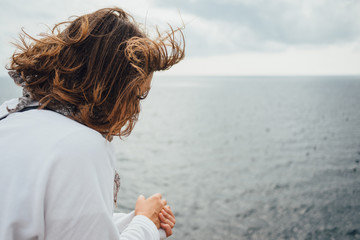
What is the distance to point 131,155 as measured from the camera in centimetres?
2459

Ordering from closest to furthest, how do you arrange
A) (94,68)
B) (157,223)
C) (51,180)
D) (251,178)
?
(51,180)
(94,68)
(157,223)
(251,178)

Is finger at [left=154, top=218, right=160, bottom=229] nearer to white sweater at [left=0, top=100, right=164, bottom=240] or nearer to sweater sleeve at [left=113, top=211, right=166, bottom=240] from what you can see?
sweater sleeve at [left=113, top=211, right=166, bottom=240]

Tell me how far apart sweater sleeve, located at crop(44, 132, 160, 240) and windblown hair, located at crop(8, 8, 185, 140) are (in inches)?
8.7

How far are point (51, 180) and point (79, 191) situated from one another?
0.09 metres

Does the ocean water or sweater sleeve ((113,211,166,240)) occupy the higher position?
sweater sleeve ((113,211,166,240))

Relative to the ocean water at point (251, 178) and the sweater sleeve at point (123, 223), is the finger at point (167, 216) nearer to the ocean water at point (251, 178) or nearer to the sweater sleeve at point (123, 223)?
the sweater sleeve at point (123, 223)

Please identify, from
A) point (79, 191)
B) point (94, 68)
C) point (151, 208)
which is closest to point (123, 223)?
point (151, 208)

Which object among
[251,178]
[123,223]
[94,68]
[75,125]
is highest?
[94,68]

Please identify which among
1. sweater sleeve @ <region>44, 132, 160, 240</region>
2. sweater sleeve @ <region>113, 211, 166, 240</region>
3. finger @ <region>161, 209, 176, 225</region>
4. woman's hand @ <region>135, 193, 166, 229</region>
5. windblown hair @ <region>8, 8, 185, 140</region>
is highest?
windblown hair @ <region>8, 8, 185, 140</region>

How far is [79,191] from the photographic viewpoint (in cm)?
93

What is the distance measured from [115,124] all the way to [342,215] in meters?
13.9

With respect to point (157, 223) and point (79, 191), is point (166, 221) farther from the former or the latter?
point (79, 191)

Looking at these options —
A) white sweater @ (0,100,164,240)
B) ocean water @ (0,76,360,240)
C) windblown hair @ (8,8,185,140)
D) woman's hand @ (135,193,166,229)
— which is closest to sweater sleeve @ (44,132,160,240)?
white sweater @ (0,100,164,240)

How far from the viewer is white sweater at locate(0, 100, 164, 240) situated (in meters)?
0.90
